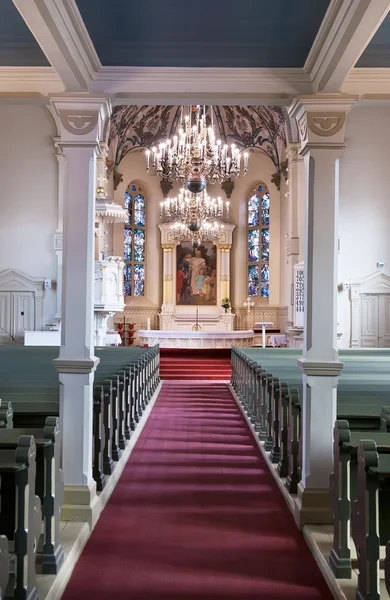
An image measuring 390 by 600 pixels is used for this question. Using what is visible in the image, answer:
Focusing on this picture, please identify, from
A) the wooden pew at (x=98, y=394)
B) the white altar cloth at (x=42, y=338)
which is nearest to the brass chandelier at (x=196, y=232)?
the white altar cloth at (x=42, y=338)

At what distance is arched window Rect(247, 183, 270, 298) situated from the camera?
2023 centimetres

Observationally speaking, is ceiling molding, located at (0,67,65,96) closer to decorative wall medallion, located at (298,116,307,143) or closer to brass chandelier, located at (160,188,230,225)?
decorative wall medallion, located at (298,116,307,143)

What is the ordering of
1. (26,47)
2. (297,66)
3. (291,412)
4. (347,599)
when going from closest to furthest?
(347,599) < (26,47) < (297,66) < (291,412)

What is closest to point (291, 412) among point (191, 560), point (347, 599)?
point (191, 560)

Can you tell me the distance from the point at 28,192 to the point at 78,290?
11.8 metres

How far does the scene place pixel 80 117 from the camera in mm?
4496

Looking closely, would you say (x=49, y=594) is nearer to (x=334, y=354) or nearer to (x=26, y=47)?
(x=334, y=354)

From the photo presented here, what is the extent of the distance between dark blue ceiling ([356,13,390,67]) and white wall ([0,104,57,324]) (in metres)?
11.9

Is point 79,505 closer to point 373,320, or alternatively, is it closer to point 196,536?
point 196,536

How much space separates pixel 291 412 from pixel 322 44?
114 inches

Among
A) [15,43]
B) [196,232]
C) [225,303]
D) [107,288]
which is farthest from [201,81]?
[225,303]

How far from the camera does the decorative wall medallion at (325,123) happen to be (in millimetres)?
4453

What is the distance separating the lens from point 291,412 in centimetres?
504

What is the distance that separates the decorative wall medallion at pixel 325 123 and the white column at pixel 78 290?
161 centimetres
